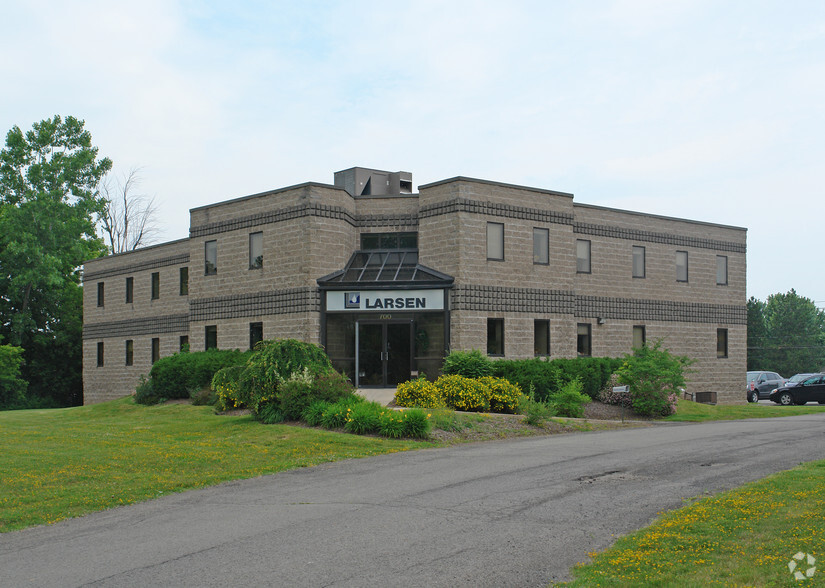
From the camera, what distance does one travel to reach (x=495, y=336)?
2997 cm

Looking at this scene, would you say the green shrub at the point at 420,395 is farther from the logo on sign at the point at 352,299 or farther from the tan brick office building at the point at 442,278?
the logo on sign at the point at 352,299

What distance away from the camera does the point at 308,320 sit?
96.7 feet

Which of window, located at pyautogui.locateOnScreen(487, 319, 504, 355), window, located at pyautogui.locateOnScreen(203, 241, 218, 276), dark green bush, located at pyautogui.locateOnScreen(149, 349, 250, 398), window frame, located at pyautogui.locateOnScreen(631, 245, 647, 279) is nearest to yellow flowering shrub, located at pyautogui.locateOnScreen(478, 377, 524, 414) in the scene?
window, located at pyautogui.locateOnScreen(487, 319, 504, 355)

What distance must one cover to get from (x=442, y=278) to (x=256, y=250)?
786 cm

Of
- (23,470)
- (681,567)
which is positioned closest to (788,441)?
(681,567)

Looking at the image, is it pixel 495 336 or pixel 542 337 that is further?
pixel 542 337

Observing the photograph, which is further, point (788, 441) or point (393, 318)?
point (393, 318)

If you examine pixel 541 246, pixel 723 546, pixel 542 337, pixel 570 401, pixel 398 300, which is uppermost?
pixel 541 246

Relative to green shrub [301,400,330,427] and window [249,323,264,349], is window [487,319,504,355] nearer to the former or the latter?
window [249,323,264,349]

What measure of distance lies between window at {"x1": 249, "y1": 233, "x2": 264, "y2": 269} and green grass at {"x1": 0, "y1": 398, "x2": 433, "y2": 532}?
28.3 ft

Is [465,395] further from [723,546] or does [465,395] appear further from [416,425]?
[723,546]

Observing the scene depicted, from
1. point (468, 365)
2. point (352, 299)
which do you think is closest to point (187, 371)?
point (352, 299)

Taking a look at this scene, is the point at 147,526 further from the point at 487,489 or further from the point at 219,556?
the point at 487,489

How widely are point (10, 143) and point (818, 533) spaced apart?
166ft
